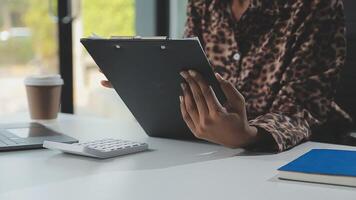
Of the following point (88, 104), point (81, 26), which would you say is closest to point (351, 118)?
point (81, 26)

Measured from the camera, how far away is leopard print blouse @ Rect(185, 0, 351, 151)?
3.99 feet

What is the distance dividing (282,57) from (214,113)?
0.44 meters

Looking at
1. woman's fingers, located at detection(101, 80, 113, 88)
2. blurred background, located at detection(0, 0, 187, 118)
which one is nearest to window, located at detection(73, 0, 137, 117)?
blurred background, located at detection(0, 0, 187, 118)

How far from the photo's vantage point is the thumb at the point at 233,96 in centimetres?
97

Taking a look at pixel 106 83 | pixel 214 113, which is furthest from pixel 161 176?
pixel 106 83

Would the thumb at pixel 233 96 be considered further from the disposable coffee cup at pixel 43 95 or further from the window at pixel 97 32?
the window at pixel 97 32

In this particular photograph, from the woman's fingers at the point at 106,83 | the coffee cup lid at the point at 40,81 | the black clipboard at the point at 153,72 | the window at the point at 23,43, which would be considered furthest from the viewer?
the window at the point at 23,43

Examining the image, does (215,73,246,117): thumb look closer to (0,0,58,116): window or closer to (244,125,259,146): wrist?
(244,125,259,146): wrist

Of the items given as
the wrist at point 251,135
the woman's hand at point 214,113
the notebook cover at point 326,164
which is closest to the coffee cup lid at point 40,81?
the woman's hand at point 214,113

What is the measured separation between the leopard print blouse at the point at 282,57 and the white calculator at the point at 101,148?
252 millimetres

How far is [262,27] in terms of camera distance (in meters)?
1.44

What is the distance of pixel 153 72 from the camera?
1041 mm

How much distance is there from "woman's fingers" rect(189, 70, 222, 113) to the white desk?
0.10m

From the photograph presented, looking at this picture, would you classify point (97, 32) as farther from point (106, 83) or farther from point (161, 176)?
point (161, 176)
